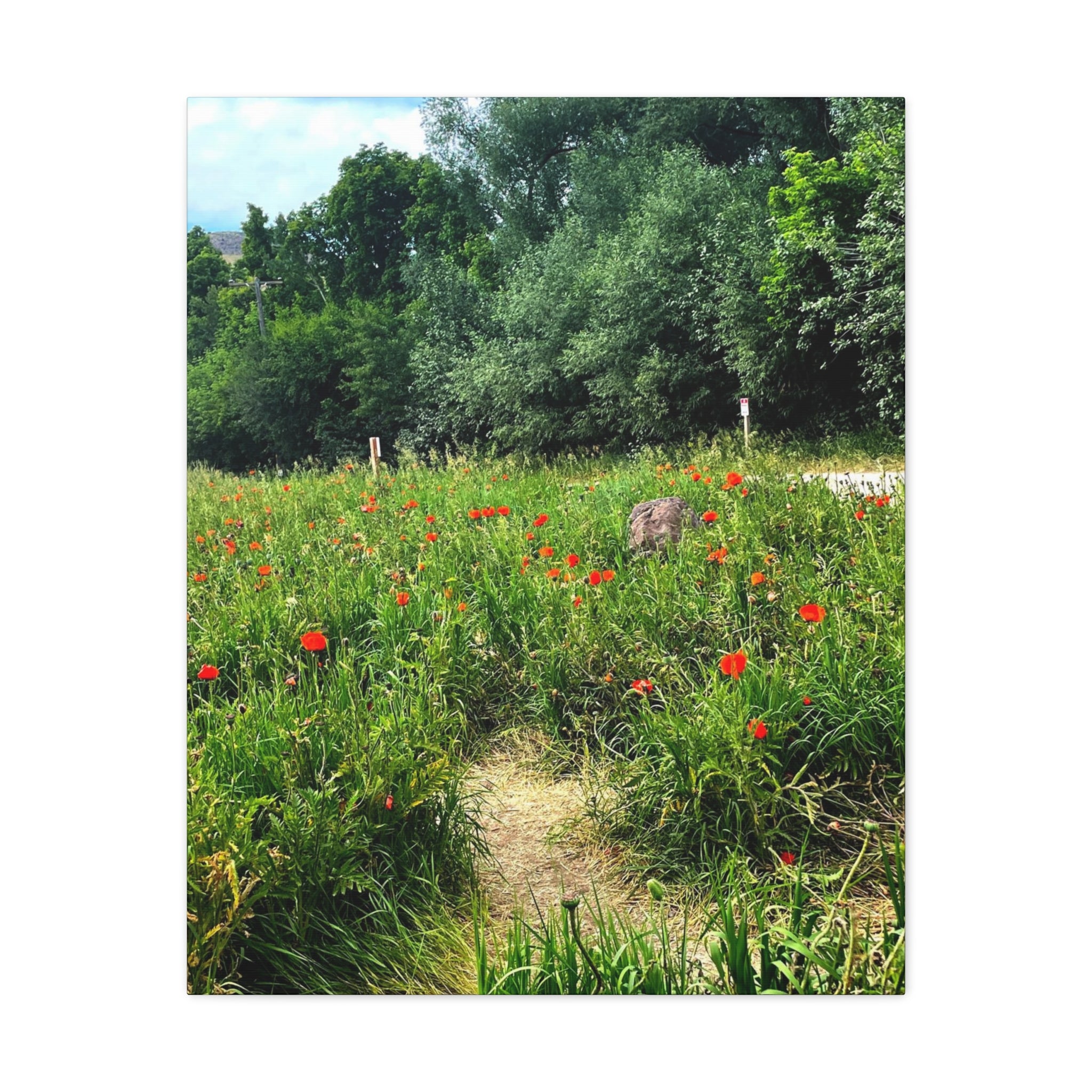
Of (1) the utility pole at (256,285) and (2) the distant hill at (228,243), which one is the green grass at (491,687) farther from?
(2) the distant hill at (228,243)

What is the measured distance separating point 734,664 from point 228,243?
201 centimetres

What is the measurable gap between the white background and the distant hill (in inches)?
4.2

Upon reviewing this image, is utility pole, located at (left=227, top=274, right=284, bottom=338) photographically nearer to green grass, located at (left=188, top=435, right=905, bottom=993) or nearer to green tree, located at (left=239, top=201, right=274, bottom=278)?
green tree, located at (left=239, top=201, right=274, bottom=278)

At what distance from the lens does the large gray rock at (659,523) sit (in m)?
3.51

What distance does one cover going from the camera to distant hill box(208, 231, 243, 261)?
2988 mm

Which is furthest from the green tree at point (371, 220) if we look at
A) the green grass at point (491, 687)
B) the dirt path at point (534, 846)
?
the dirt path at point (534, 846)

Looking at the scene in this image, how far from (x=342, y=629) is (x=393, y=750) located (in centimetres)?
80

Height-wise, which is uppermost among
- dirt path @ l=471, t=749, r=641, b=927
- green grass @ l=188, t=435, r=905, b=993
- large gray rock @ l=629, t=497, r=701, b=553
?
large gray rock @ l=629, t=497, r=701, b=553

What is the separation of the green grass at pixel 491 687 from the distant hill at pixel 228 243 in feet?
2.30

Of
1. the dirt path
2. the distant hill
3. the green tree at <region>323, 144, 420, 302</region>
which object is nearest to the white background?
the distant hill

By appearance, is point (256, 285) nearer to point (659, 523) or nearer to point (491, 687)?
point (491, 687)

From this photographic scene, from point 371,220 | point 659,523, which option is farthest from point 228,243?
point 659,523
